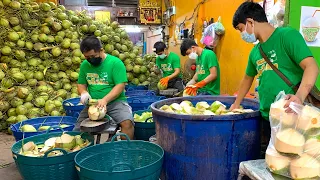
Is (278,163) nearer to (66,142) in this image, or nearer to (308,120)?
(308,120)

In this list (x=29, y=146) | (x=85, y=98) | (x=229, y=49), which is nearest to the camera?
(x=29, y=146)

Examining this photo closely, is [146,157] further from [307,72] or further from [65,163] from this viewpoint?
[307,72]

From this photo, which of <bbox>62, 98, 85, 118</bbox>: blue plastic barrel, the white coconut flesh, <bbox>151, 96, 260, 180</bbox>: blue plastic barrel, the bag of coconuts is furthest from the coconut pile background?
the bag of coconuts

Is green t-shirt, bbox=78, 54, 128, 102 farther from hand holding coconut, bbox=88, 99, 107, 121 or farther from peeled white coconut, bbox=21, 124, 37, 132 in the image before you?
peeled white coconut, bbox=21, 124, 37, 132

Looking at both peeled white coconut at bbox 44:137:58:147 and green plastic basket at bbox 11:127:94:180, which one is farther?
peeled white coconut at bbox 44:137:58:147

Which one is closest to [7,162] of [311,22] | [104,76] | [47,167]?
[47,167]

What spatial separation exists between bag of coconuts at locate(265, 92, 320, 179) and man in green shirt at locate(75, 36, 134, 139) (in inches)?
75.8

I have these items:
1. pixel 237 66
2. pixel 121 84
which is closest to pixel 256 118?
pixel 121 84

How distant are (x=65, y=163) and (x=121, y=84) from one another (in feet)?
3.56

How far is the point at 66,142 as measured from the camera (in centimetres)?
286

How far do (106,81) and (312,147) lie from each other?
2.35 m

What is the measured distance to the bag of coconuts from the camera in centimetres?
155

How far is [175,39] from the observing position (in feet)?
26.4

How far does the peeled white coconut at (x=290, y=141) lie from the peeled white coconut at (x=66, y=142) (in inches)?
79.0
